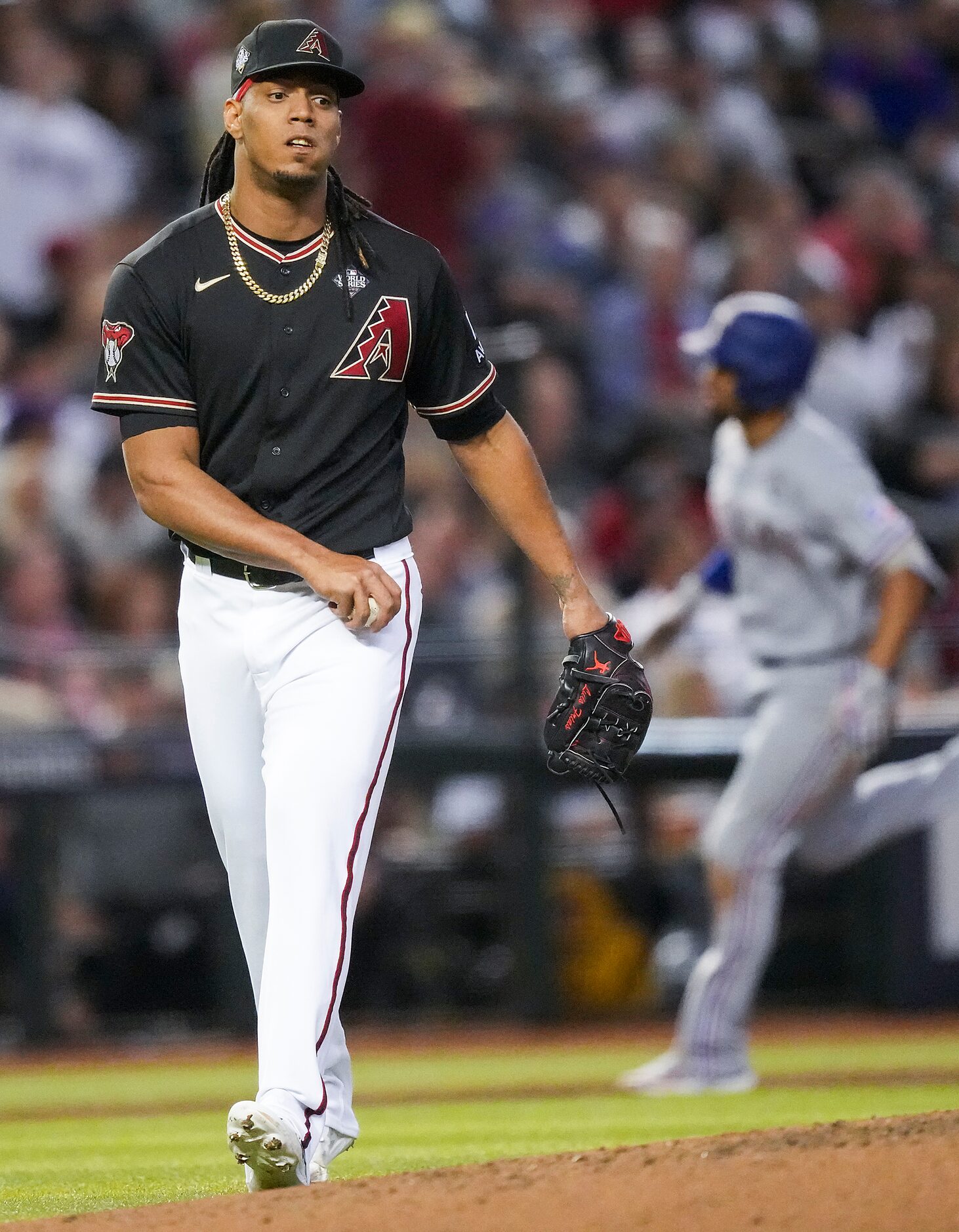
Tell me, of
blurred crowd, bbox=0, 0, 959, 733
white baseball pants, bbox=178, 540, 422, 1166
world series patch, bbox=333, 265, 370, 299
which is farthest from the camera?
blurred crowd, bbox=0, 0, 959, 733

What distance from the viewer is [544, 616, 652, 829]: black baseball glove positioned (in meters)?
3.94

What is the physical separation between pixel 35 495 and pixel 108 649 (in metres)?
0.88

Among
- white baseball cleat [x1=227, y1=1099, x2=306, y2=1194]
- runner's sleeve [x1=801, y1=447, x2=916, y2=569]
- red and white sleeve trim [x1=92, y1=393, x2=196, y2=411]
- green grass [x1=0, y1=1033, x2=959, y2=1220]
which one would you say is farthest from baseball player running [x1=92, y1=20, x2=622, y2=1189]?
runner's sleeve [x1=801, y1=447, x2=916, y2=569]

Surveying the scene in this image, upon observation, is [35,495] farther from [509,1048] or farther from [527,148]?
[527,148]

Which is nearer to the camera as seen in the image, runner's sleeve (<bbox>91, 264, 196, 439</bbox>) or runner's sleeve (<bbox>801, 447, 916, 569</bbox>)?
runner's sleeve (<bbox>91, 264, 196, 439</bbox>)

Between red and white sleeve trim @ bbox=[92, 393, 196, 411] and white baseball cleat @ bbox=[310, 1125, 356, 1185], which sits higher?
red and white sleeve trim @ bbox=[92, 393, 196, 411]

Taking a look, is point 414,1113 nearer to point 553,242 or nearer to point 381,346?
point 381,346

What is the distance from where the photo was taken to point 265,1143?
11.2 ft

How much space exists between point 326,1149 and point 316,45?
1.97 metres

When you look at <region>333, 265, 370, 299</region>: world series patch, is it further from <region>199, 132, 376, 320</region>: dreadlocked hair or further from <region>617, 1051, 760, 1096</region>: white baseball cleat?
<region>617, 1051, 760, 1096</region>: white baseball cleat

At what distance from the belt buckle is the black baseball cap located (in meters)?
0.86

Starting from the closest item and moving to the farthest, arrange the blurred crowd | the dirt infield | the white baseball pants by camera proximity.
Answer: the dirt infield, the white baseball pants, the blurred crowd

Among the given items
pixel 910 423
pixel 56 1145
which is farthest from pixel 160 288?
pixel 910 423

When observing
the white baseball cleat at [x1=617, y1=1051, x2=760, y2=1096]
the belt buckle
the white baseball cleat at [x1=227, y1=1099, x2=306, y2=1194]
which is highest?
the belt buckle
